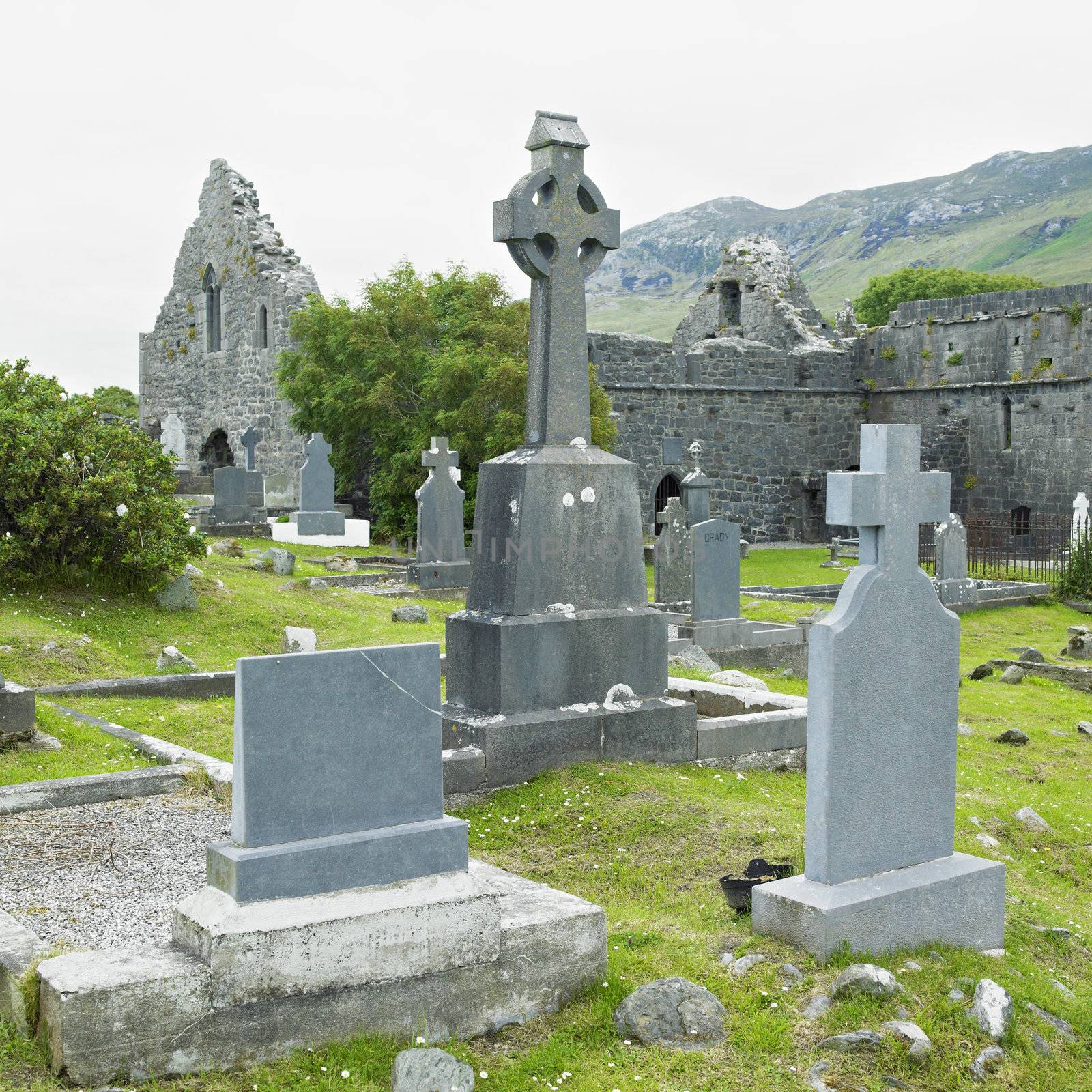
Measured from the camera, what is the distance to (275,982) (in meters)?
3.78

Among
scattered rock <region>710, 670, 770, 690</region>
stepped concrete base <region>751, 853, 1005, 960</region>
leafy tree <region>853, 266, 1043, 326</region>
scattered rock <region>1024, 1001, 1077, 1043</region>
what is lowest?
scattered rock <region>1024, 1001, 1077, 1043</region>

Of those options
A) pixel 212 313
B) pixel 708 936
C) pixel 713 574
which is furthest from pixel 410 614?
pixel 212 313

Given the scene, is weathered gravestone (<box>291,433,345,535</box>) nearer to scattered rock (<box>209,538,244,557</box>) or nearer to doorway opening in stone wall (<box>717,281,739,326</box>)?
scattered rock (<box>209,538,244,557</box>)

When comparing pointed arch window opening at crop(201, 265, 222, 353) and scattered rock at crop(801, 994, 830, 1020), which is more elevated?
pointed arch window opening at crop(201, 265, 222, 353)

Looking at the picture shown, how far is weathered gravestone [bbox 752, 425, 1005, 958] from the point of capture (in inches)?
187

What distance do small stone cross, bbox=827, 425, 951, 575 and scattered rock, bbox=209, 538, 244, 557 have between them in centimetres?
1304

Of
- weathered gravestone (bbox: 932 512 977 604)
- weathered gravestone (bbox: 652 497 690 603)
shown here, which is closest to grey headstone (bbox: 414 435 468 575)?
weathered gravestone (bbox: 652 497 690 603)

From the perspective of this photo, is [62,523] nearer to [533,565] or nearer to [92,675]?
[92,675]

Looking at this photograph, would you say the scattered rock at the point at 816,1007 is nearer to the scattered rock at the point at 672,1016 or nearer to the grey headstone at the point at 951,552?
the scattered rock at the point at 672,1016

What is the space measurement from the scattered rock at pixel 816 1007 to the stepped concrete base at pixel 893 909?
0.25 m

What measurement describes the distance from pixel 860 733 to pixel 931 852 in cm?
64

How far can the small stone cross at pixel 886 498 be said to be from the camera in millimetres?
4934

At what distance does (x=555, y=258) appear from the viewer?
25.6ft

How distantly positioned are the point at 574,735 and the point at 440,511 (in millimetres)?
10105
